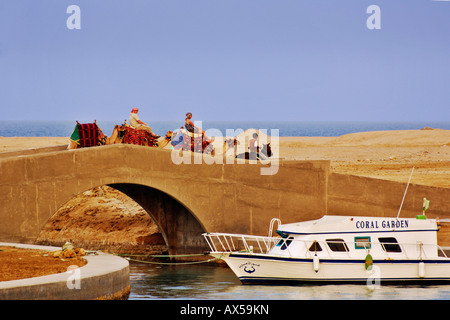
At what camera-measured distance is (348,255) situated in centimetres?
2648

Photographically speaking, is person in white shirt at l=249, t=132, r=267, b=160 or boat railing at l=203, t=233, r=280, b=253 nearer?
boat railing at l=203, t=233, r=280, b=253

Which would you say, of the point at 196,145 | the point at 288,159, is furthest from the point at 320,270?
the point at 288,159

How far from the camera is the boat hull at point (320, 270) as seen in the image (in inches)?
1032

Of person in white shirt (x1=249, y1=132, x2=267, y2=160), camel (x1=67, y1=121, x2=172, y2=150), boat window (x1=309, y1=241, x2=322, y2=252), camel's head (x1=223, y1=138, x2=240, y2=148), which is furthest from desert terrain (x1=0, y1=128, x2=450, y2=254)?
boat window (x1=309, y1=241, x2=322, y2=252)

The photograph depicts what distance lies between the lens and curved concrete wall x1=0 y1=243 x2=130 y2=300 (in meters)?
A: 19.1

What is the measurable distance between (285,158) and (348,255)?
68.9 ft

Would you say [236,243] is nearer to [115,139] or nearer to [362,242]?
[362,242]

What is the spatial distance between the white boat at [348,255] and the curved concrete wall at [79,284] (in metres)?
4.68

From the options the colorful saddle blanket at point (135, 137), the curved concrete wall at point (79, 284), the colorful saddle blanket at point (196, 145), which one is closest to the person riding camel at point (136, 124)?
the colorful saddle blanket at point (135, 137)

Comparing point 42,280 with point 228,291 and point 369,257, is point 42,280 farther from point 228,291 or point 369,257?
point 369,257

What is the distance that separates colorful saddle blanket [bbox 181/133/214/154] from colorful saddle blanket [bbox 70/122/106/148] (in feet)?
8.75

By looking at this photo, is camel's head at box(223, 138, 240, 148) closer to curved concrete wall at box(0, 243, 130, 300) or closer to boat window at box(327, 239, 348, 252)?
boat window at box(327, 239, 348, 252)

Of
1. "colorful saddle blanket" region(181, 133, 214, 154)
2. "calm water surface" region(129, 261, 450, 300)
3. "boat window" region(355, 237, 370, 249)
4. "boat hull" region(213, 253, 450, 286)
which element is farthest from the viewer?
"colorful saddle blanket" region(181, 133, 214, 154)

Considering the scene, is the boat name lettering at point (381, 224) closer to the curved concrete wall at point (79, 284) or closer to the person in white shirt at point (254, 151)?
the person in white shirt at point (254, 151)
